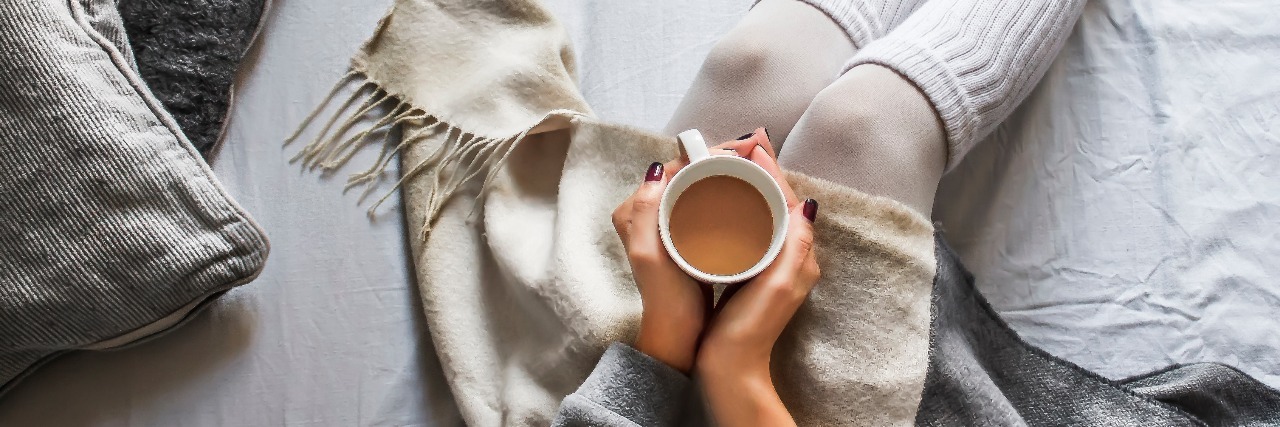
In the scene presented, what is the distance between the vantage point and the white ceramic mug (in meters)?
0.57

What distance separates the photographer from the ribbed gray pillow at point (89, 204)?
0.65 metres

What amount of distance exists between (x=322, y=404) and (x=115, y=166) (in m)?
0.26

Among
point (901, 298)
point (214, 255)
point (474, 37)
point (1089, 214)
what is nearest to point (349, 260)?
point (214, 255)

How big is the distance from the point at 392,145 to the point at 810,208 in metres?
0.44

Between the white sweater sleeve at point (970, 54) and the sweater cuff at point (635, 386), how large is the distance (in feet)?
0.96

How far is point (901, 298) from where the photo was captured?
624 millimetres

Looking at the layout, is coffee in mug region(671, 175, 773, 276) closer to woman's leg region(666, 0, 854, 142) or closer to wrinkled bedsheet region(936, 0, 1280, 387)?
woman's leg region(666, 0, 854, 142)

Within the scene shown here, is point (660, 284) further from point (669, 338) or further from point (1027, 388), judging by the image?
point (1027, 388)

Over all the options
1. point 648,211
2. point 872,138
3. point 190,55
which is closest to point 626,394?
point 648,211

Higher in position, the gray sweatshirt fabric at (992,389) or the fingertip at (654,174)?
the fingertip at (654,174)

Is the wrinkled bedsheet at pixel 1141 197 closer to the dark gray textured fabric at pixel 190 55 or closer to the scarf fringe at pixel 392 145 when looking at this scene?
the scarf fringe at pixel 392 145

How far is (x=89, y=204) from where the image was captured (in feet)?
2.17

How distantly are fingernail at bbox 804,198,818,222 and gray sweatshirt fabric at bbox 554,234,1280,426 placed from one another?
0.12 metres

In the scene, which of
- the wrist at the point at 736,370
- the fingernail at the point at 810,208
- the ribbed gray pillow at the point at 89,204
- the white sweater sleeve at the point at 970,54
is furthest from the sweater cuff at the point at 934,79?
the ribbed gray pillow at the point at 89,204
